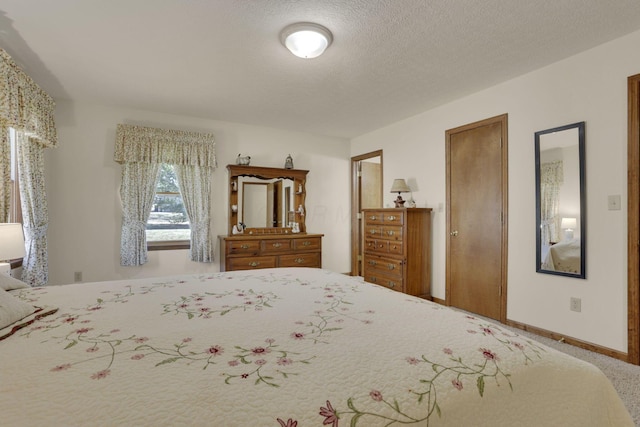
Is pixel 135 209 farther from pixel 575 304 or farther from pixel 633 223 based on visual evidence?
pixel 633 223

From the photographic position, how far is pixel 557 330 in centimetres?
277

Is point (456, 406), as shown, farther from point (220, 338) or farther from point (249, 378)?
point (220, 338)

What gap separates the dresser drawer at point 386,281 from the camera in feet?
12.7

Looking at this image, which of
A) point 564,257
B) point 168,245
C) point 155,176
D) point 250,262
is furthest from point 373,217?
point 155,176

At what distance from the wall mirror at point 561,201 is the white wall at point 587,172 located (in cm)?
6

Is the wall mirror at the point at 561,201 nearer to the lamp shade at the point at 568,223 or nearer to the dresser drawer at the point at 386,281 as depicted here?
the lamp shade at the point at 568,223

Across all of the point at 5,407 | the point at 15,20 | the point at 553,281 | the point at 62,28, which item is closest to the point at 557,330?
the point at 553,281

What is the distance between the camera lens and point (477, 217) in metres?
3.48

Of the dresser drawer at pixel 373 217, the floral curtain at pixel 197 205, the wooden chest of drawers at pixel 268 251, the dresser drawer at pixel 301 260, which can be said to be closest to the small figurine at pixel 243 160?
the floral curtain at pixel 197 205

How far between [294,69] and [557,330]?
3356 millimetres

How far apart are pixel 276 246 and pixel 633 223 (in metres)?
3.62

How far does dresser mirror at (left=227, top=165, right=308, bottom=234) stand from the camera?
457 centimetres

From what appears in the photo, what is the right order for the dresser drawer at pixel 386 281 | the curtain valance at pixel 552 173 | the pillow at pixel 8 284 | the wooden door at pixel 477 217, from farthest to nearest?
the dresser drawer at pixel 386 281 → the wooden door at pixel 477 217 → the curtain valance at pixel 552 173 → the pillow at pixel 8 284

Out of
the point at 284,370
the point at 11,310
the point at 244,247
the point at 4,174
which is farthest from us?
the point at 244,247
